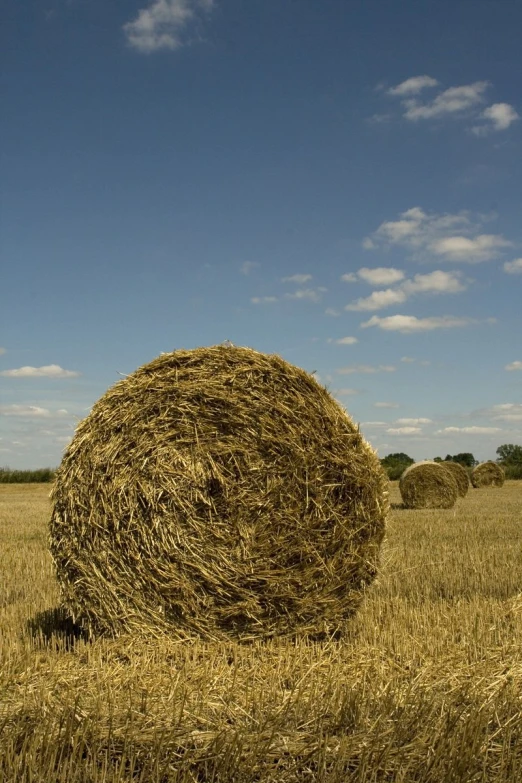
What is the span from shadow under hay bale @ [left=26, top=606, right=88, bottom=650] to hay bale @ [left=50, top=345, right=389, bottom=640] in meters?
0.15

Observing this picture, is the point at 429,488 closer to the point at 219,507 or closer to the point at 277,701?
the point at 219,507

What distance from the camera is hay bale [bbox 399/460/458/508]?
57.9 ft

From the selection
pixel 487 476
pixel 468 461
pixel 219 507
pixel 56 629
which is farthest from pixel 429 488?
pixel 468 461

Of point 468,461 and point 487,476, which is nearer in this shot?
point 487,476

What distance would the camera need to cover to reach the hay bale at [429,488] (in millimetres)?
17641

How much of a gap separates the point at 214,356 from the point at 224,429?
0.55 metres

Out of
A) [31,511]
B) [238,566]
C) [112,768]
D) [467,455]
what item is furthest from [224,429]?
[467,455]

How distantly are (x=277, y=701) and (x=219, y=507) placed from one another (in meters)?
1.80

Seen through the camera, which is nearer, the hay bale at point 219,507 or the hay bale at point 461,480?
the hay bale at point 219,507

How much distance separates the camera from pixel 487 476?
3069 cm

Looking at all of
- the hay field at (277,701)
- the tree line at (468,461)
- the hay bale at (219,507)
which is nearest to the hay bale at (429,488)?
the tree line at (468,461)

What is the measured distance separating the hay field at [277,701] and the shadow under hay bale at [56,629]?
0.06ft

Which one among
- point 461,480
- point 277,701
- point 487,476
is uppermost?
point 487,476

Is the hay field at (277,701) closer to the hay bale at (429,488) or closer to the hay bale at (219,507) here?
the hay bale at (219,507)
